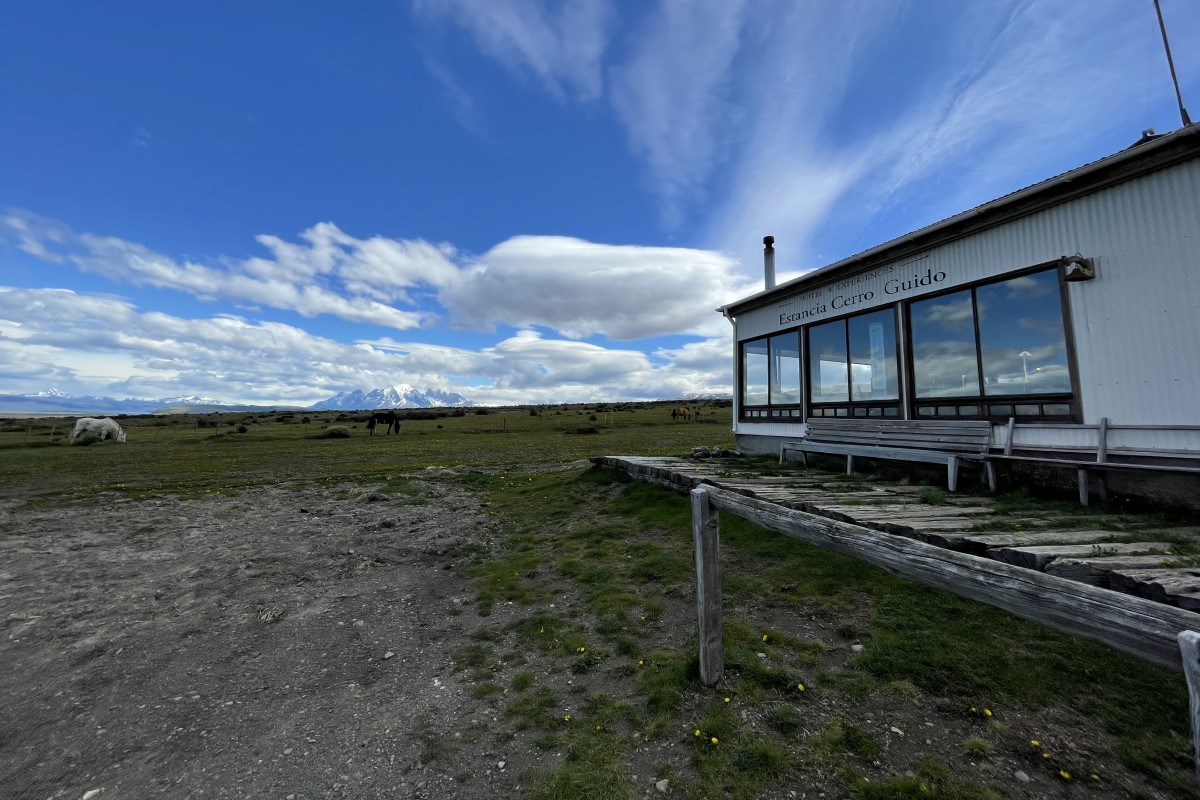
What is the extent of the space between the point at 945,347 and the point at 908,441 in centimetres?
210

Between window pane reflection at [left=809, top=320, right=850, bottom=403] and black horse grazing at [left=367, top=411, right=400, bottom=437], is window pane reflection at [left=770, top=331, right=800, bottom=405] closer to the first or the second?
window pane reflection at [left=809, top=320, right=850, bottom=403]

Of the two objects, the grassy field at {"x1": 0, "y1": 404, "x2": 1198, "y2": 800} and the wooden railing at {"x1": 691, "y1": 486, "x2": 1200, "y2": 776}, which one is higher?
the wooden railing at {"x1": 691, "y1": 486, "x2": 1200, "y2": 776}

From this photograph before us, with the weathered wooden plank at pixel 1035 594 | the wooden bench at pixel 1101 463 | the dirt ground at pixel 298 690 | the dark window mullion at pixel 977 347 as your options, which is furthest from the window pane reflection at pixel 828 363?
the weathered wooden plank at pixel 1035 594

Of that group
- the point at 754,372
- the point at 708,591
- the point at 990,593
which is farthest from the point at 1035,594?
the point at 754,372

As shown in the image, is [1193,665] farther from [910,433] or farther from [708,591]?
[910,433]

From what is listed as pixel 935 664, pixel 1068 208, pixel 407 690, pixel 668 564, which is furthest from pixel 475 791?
pixel 1068 208

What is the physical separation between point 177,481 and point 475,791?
21.8 meters

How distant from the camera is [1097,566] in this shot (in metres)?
4.40

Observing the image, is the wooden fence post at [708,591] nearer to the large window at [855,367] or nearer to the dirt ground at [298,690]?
the dirt ground at [298,690]

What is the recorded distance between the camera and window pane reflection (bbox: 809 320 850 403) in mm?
12867

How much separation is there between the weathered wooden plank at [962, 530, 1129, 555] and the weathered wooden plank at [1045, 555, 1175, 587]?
559 mm

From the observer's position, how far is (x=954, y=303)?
10320 mm

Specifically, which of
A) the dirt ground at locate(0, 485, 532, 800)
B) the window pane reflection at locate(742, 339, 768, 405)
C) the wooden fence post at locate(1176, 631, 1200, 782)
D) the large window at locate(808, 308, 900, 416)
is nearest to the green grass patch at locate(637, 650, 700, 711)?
the dirt ground at locate(0, 485, 532, 800)

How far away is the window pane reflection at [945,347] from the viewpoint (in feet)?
32.9
